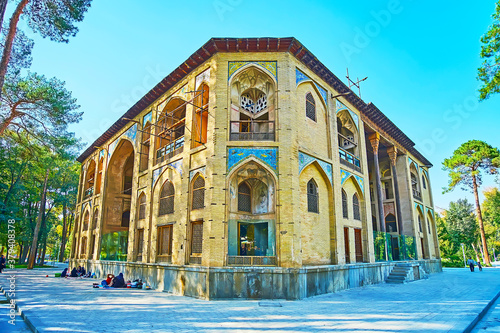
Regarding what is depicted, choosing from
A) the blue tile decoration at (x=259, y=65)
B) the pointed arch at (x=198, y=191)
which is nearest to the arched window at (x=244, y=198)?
the pointed arch at (x=198, y=191)

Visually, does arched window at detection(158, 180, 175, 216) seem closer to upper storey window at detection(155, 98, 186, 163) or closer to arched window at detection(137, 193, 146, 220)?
upper storey window at detection(155, 98, 186, 163)

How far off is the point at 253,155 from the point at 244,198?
1.84 m

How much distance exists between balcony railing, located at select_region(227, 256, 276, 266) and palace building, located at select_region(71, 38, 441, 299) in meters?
0.04

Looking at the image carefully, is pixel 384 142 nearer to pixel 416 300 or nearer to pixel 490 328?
pixel 416 300

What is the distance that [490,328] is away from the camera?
7.13 metres

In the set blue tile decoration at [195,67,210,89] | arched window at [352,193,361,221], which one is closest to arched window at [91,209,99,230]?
blue tile decoration at [195,67,210,89]

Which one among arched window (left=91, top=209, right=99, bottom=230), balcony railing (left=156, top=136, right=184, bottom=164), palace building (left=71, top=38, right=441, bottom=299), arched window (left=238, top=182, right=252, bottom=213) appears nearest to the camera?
palace building (left=71, top=38, right=441, bottom=299)

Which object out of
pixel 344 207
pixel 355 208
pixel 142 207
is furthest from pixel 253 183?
pixel 142 207

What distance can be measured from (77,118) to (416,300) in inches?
681

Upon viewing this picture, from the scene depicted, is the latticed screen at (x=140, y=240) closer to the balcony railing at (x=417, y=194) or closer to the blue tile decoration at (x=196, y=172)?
the blue tile decoration at (x=196, y=172)

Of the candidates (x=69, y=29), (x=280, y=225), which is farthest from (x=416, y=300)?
(x=69, y=29)

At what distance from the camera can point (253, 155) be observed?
1241 centimetres

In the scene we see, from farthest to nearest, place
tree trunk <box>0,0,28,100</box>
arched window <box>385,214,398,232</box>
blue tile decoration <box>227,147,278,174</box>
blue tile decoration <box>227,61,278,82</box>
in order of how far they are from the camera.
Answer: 1. arched window <box>385,214,398,232</box>
2. blue tile decoration <box>227,61,278,82</box>
3. blue tile decoration <box>227,147,278,174</box>
4. tree trunk <box>0,0,28,100</box>

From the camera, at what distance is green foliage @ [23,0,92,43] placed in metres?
11.9
